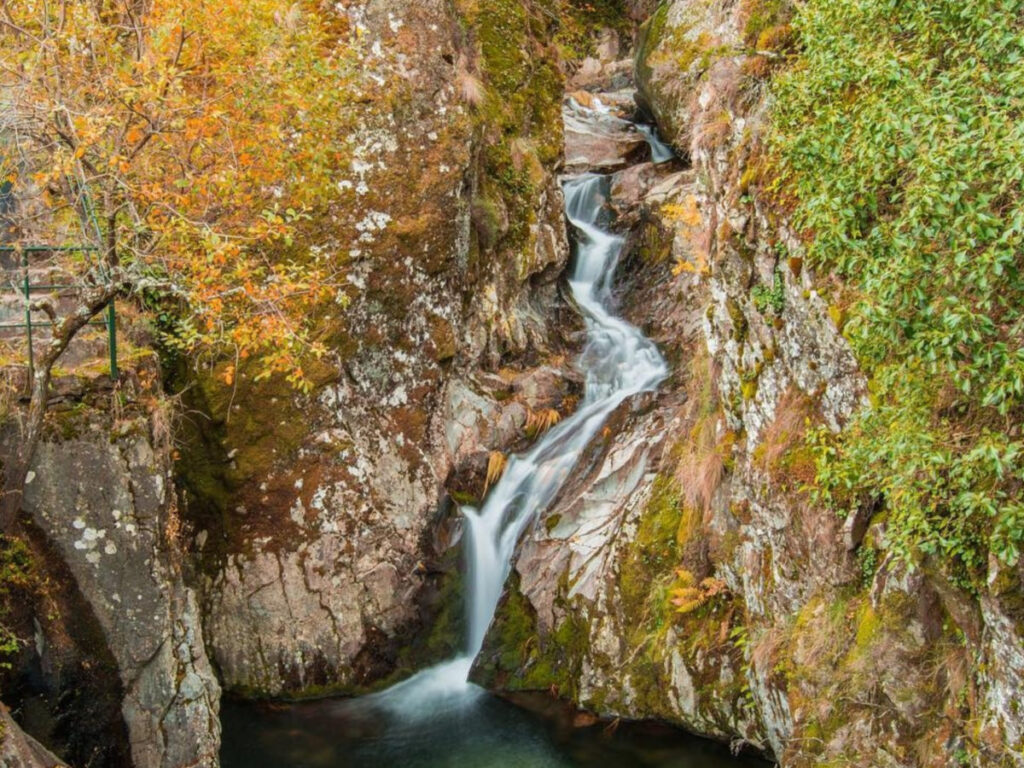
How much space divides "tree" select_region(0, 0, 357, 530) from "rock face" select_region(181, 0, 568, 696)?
2613 millimetres

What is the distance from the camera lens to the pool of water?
982cm

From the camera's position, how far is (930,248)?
5.10 meters

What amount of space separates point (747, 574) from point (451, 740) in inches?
182

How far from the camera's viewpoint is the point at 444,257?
12.4m

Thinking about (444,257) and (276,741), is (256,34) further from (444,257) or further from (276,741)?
(276,741)

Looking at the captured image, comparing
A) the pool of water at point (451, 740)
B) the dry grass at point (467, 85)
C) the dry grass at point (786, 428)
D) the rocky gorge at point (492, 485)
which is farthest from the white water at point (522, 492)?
the dry grass at point (467, 85)

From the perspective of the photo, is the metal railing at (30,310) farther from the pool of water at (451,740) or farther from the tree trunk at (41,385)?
the pool of water at (451,740)

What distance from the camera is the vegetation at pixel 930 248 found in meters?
4.74

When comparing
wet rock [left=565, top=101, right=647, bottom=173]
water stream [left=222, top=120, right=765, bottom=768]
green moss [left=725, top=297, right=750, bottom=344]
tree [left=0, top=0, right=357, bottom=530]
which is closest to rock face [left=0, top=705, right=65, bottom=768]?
tree [left=0, top=0, right=357, bottom=530]

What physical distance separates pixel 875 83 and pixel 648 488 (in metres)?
6.29

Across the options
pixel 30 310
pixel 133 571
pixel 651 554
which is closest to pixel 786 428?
pixel 651 554

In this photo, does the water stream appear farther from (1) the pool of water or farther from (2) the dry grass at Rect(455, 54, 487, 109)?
(2) the dry grass at Rect(455, 54, 487, 109)

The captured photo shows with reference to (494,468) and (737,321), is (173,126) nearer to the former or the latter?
(737,321)

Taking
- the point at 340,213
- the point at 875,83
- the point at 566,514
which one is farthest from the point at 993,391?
the point at 340,213
